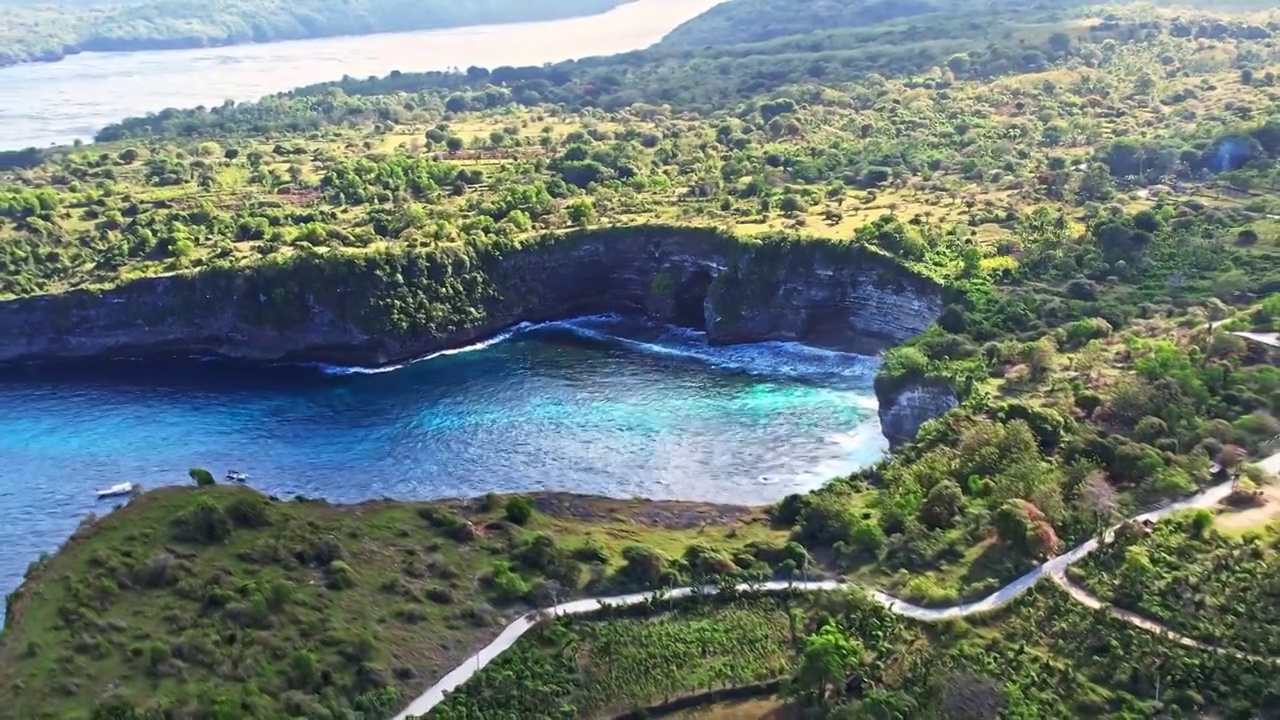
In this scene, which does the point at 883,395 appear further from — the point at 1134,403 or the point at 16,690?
the point at 16,690

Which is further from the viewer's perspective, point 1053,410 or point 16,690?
point 1053,410

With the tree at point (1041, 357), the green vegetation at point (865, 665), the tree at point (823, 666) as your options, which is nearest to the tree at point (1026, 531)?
the green vegetation at point (865, 665)

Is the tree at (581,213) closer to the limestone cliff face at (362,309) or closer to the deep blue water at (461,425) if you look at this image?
the limestone cliff face at (362,309)

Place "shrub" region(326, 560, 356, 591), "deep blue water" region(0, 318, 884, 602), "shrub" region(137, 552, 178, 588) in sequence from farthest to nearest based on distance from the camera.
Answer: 1. "deep blue water" region(0, 318, 884, 602)
2. "shrub" region(326, 560, 356, 591)
3. "shrub" region(137, 552, 178, 588)

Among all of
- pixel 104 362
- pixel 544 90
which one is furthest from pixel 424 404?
pixel 544 90

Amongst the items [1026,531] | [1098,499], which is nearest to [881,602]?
[1026,531]

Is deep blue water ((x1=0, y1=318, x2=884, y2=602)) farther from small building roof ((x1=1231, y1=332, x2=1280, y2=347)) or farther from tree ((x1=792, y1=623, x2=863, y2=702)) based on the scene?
tree ((x1=792, y1=623, x2=863, y2=702))

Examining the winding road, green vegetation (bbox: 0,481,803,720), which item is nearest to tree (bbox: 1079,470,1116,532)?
the winding road
